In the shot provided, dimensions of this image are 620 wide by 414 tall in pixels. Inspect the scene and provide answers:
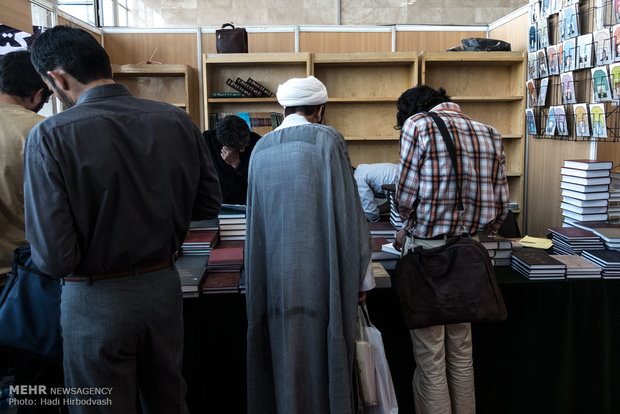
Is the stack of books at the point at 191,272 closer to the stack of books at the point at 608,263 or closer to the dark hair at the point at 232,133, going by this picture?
the dark hair at the point at 232,133

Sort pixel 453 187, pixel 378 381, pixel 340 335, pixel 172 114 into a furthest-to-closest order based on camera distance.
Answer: pixel 453 187
pixel 378 381
pixel 340 335
pixel 172 114

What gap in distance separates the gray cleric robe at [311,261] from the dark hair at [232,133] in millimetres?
1463

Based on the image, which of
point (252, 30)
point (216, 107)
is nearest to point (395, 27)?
point (252, 30)

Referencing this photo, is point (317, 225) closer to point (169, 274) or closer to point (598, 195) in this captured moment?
point (169, 274)

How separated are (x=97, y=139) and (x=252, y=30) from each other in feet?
12.8

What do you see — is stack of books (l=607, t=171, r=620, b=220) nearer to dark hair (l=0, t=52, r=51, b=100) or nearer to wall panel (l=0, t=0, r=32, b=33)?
dark hair (l=0, t=52, r=51, b=100)

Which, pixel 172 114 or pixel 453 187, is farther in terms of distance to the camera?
pixel 453 187

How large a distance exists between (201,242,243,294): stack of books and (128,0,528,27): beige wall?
235 inches

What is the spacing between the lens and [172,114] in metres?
1.41

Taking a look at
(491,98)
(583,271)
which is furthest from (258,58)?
(583,271)

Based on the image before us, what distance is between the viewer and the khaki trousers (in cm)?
195

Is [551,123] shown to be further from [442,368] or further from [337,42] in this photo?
[442,368]

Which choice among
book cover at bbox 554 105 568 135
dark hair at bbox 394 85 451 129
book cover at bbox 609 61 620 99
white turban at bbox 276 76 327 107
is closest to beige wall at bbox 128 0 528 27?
book cover at bbox 554 105 568 135

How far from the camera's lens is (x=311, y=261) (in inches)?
62.4
